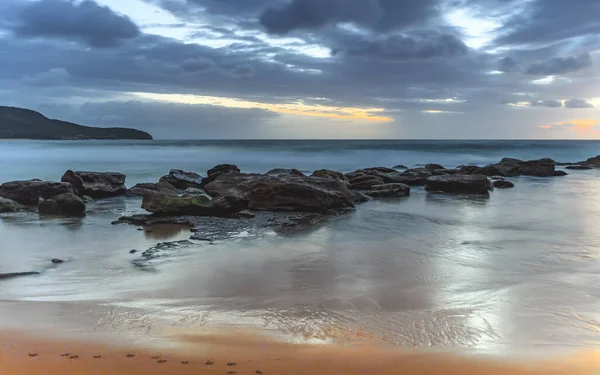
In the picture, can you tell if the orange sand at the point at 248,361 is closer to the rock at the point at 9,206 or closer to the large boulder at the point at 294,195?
the large boulder at the point at 294,195

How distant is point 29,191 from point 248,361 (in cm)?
1457

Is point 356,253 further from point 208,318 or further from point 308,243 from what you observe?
point 208,318

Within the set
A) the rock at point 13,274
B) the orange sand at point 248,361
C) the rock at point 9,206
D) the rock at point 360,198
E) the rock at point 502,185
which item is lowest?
the rock at point 13,274

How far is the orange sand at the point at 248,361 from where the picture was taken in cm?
386

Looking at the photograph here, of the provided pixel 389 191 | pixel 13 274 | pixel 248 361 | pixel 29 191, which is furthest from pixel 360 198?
pixel 248 361

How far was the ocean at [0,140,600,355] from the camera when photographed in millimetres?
5125

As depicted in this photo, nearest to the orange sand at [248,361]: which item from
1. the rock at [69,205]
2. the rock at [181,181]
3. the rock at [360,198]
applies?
the rock at [69,205]

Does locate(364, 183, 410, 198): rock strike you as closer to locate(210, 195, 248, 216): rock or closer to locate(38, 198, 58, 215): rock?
locate(210, 195, 248, 216): rock

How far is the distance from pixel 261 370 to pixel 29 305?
3699 mm

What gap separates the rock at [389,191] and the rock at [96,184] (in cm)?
1050

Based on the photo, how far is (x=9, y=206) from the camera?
1397 centimetres

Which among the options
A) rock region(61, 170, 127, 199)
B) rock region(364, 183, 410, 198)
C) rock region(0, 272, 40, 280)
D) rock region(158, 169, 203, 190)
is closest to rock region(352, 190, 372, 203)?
rock region(364, 183, 410, 198)

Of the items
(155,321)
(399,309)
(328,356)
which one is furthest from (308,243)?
(328,356)

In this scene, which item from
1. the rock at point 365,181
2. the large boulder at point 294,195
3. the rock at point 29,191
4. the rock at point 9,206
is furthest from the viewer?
the rock at point 365,181
